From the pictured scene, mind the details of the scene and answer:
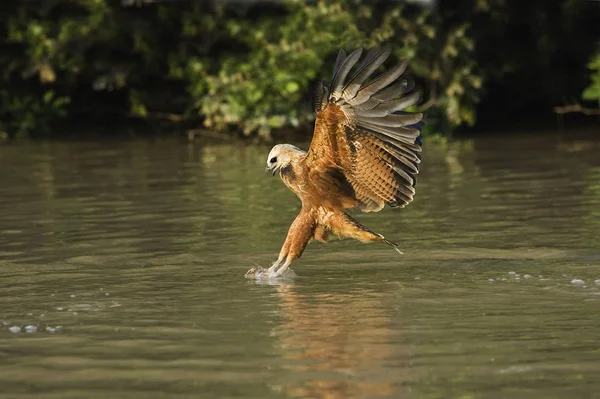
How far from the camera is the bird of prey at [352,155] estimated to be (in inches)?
256

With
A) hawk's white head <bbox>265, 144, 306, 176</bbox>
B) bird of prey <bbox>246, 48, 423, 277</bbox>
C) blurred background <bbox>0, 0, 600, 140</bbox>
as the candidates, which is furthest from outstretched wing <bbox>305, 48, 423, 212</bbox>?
blurred background <bbox>0, 0, 600, 140</bbox>

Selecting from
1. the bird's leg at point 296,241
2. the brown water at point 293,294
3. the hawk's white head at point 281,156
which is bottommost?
the brown water at point 293,294

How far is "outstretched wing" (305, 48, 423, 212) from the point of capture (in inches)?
254

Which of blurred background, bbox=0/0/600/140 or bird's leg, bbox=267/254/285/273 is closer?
bird's leg, bbox=267/254/285/273

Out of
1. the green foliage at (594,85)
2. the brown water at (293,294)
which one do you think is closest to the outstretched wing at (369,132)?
the brown water at (293,294)

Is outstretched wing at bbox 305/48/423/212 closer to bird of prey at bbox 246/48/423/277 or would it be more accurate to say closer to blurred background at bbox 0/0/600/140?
bird of prey at bbox 246/48/423/277

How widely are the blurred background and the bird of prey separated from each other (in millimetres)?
7427

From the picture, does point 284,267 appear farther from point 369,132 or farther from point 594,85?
point 594,85

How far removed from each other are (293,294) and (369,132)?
3.26 feet

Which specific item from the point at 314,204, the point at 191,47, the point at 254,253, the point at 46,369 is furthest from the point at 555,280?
the point at 191,47

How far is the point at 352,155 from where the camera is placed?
6906 millimetres

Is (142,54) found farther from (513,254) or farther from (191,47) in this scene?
(513,254)

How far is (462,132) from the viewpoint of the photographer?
15.9 m

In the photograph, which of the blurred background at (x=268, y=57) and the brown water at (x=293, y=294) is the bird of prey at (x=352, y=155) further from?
the blurred background at (x=268, y=57)
